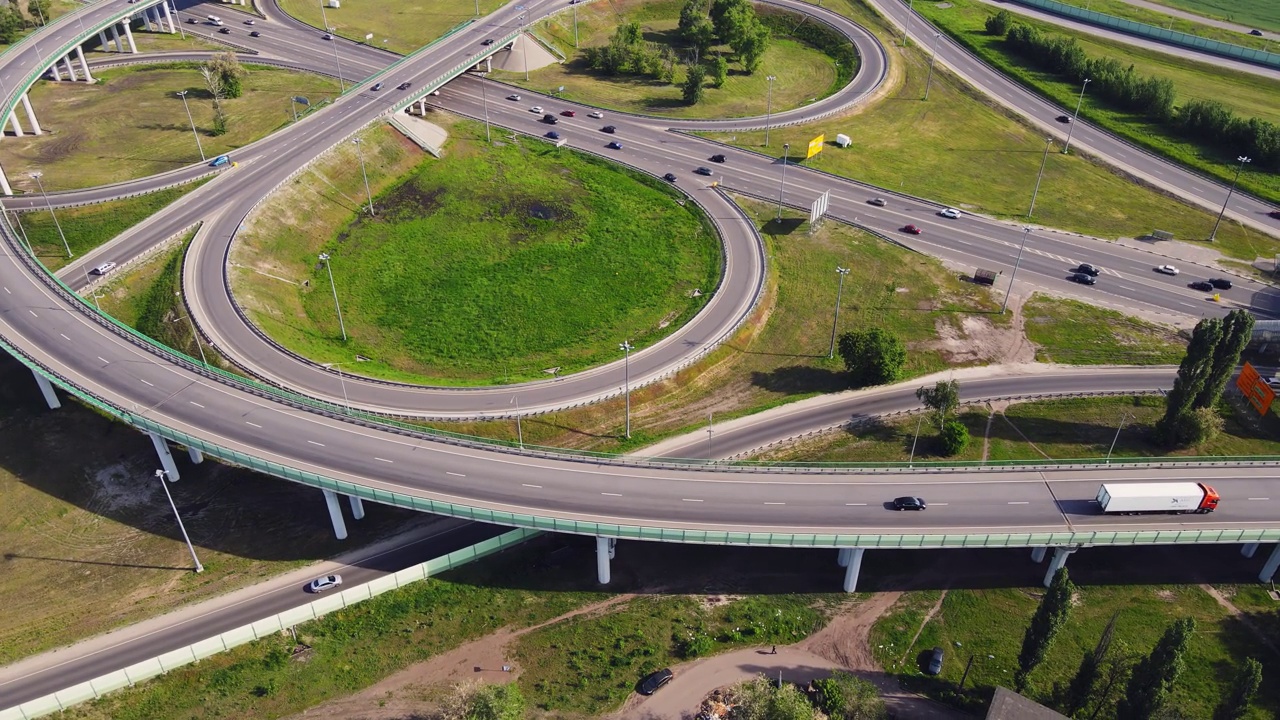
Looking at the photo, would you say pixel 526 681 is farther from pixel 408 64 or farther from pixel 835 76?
pixel 835 76

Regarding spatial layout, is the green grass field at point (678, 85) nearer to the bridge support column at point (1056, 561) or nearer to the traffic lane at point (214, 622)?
the traffic lane at point (214, 622)

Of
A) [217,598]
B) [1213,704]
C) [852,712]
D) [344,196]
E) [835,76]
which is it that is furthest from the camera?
[835,76]

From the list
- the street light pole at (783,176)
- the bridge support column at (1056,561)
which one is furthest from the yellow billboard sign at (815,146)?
the bridge support column at (1056,561)

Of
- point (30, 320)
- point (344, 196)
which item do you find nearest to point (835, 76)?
point (344, 196)

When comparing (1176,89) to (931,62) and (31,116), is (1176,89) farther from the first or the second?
(31,116)

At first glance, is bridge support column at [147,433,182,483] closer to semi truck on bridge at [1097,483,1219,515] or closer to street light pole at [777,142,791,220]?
street light pole at [777,142,791,220]
